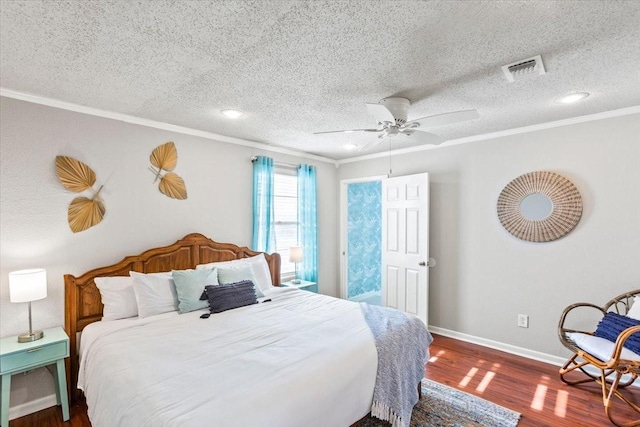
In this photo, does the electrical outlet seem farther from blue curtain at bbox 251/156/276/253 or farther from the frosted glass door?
blue curtain at bbox 251/156/276/253

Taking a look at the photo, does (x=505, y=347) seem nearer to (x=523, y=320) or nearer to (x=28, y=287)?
(x=523, y=320)

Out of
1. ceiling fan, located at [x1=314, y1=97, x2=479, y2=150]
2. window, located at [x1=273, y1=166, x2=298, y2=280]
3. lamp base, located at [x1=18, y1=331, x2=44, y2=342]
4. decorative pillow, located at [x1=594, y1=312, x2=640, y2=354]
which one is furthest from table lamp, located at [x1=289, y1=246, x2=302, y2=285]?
decorative pillow, located at [x1=594, y1=312, x2=640, y2=354]

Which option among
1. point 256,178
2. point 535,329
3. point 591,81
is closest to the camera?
point 591,81

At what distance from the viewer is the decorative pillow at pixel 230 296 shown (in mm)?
2799

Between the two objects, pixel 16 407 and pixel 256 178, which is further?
pixel 256 178

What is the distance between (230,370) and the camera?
1694mm

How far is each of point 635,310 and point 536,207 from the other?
3.94 ft

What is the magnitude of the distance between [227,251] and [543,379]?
3.54 m

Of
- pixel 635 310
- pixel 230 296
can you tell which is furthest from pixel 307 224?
pixel 635 310

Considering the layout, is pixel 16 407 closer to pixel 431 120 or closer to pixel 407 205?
pixel 431 120

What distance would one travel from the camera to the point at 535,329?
3.41 meters

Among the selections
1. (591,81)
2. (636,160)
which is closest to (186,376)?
(591,81)

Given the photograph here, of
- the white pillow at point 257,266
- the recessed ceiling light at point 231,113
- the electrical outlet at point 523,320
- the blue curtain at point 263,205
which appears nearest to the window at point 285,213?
the blue curtain at point 263,205

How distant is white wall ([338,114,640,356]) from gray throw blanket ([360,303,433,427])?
1593 mm
